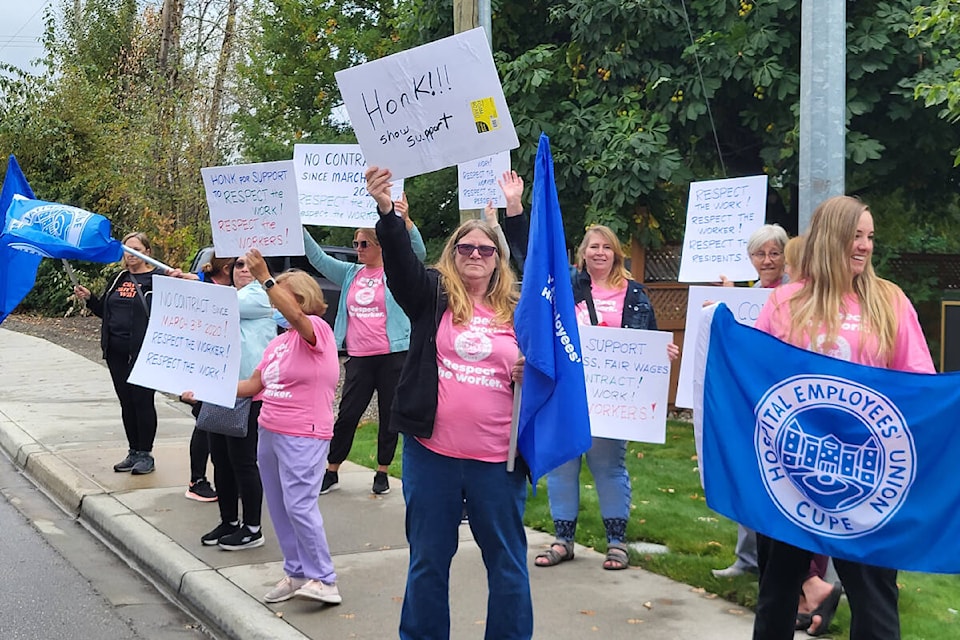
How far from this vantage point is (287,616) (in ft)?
17.5

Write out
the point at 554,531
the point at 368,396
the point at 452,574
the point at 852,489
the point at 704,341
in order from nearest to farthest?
the point at 852,489 < the point at 704,341 < the point at 452,574 < the point at 554,531 < the point at 368,396

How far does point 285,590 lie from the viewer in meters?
5.56

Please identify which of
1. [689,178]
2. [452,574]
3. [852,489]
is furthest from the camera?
[689,178]

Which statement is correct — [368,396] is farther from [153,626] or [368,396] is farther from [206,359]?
[153,626]

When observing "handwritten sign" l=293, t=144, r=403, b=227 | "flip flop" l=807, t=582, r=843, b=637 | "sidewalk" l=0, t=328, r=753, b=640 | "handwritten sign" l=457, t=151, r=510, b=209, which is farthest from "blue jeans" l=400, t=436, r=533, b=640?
"handwritten sign" l=457, t=151, r=510, b=209

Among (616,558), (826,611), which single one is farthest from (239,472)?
(826,611)

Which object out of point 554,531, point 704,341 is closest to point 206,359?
point 554,531

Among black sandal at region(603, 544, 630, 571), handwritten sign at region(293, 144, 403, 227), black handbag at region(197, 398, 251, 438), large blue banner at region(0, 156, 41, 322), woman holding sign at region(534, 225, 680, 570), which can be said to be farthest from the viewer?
handwritten sign at region(293, 144, 403, 227)

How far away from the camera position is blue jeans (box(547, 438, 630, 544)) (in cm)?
613

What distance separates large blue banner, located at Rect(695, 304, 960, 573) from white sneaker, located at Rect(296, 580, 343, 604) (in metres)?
2.31

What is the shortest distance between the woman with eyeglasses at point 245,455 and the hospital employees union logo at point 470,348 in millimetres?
2603

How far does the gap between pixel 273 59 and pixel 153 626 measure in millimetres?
20025

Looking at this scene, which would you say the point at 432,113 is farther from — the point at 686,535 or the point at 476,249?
the point at 686,535

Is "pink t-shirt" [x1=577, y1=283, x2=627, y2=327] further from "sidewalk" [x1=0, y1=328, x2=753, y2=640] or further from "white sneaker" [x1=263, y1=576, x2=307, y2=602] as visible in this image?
"white sneaker" [x1=263, y1=576, x2=307, y2=602]
